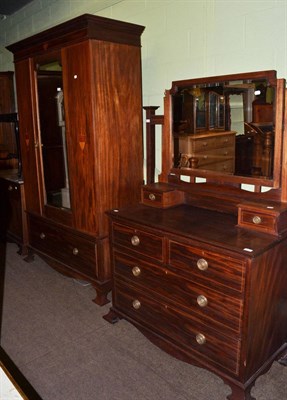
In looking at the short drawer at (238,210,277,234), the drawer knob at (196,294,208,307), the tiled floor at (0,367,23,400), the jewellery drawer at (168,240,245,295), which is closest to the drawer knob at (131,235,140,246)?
the jewellery drawer at (168,240,245,295)

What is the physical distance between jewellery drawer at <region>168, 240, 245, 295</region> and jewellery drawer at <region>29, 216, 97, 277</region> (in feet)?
2.97

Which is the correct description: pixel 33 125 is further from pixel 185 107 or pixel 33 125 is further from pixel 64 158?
pixel 185 107

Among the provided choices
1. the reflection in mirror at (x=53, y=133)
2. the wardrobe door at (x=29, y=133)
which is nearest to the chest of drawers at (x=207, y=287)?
the reflection in mirror at (x=53, y=133)

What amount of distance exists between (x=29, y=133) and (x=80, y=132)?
82 cm

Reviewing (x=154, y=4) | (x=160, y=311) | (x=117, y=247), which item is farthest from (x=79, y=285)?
(x=154, y=4)

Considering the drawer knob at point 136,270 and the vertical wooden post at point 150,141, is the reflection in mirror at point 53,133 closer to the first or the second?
the vertical wooden post at point 150,141

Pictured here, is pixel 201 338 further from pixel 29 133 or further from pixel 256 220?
pixel 29 133

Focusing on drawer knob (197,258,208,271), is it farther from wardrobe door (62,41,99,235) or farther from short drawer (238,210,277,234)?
wardrobe door (62,41,99,235)

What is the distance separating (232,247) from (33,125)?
6.86 ft

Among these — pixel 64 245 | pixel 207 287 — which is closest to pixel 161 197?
pixel 207 287

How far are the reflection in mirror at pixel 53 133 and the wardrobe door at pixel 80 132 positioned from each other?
0.14 meters

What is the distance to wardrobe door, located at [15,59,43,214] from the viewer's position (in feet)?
9.62

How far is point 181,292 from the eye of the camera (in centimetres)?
188

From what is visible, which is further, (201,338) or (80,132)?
(80,132)
